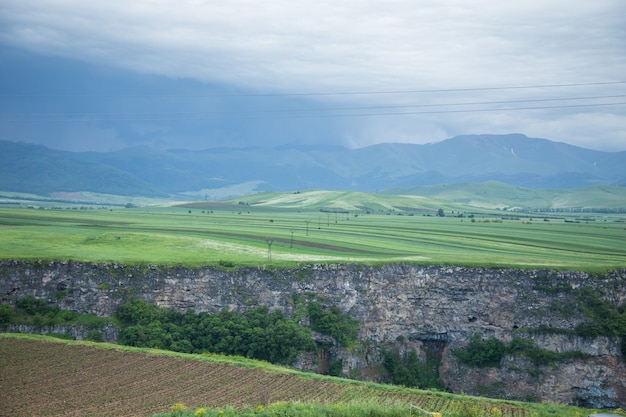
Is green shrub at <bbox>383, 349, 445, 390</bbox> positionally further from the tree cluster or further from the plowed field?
the plowed field

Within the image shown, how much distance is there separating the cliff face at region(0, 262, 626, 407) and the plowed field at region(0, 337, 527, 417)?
44.1 ft

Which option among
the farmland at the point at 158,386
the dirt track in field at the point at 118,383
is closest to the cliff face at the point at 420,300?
the farmland at the point at 158,386

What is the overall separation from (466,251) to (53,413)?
6931 centimetres

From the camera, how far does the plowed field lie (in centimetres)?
4412

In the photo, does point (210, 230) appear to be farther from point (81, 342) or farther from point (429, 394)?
point (429, 394)

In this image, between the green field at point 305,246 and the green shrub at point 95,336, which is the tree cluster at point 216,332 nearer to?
the green shrub at point 95,336

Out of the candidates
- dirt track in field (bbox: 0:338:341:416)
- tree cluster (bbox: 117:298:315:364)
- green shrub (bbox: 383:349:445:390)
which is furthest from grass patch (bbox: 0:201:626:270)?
dirt track in field (bbox: 0:338:341:416)

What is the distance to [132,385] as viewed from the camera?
1955 inches

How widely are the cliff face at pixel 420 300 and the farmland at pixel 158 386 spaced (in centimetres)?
1222

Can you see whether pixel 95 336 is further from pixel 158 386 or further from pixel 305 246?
pixel 305 246

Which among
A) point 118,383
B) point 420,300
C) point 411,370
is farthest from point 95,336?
point 420,300

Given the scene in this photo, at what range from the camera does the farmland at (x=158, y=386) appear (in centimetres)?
4441

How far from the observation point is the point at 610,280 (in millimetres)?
77688

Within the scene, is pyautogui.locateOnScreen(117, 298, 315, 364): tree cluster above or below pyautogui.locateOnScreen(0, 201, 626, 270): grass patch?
below
